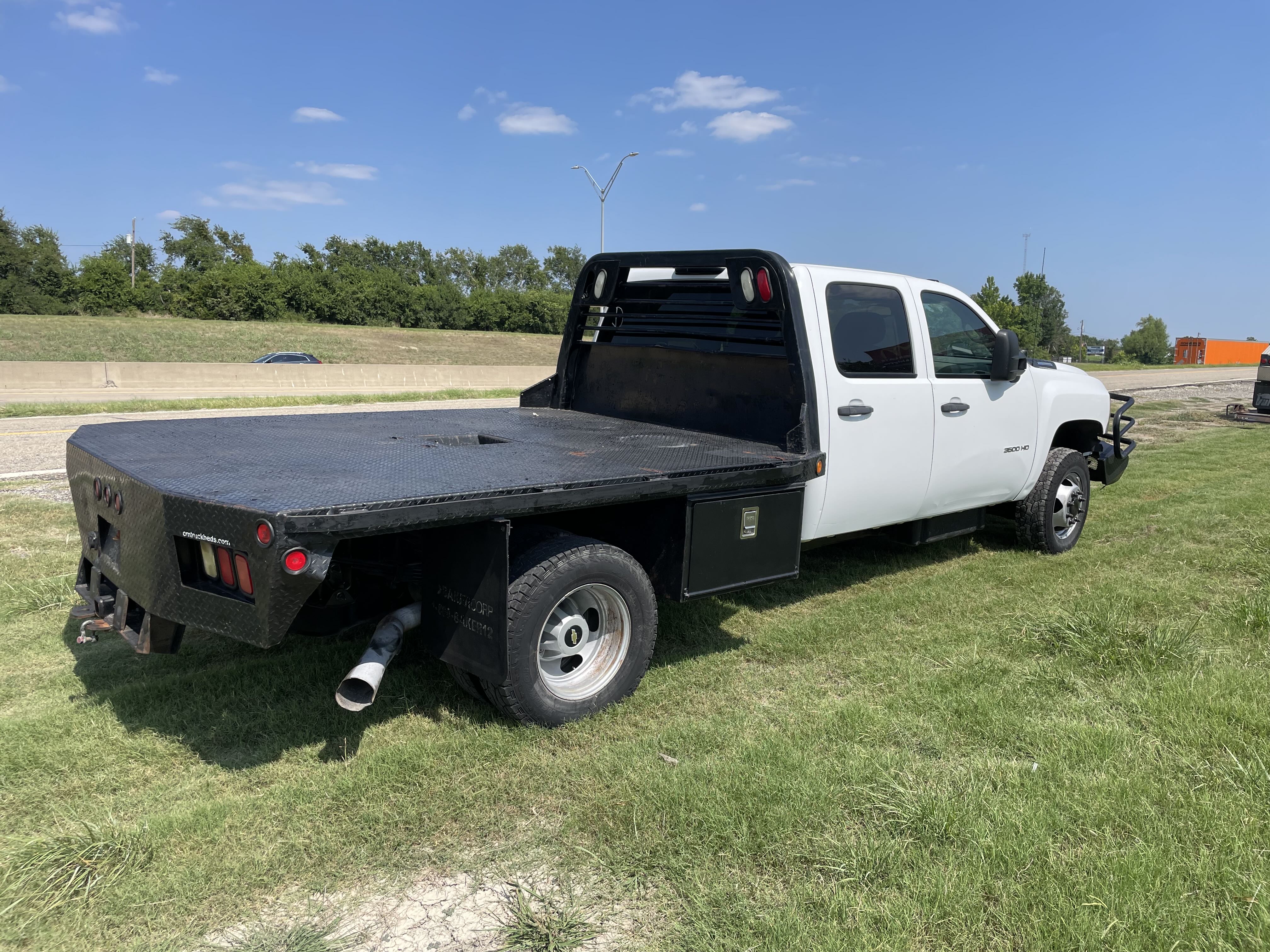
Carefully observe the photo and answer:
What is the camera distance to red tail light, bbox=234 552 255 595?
9.58 feet

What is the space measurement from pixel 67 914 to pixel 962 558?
5.87 metres

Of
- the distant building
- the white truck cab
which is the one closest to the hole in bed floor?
the white truck cab

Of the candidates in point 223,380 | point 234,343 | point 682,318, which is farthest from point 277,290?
point 682,318

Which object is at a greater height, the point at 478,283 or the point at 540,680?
the point at 478,283

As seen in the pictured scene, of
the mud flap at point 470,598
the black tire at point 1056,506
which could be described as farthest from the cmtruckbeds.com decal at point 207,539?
the black tire at point 1056,506

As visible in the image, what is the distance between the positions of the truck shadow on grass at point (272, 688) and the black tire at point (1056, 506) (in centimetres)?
271

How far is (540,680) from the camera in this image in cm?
362

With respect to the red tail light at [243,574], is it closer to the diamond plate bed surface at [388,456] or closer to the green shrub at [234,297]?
the diamond plate bed surface at [388,456]

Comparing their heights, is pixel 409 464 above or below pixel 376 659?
above

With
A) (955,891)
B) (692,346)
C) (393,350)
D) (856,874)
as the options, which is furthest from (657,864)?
(393,350)

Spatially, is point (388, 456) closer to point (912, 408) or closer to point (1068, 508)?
point (912, 408)

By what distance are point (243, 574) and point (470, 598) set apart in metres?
0.83

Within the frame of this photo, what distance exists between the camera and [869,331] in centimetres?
518

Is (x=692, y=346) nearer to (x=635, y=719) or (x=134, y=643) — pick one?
(x=635, y=719)
